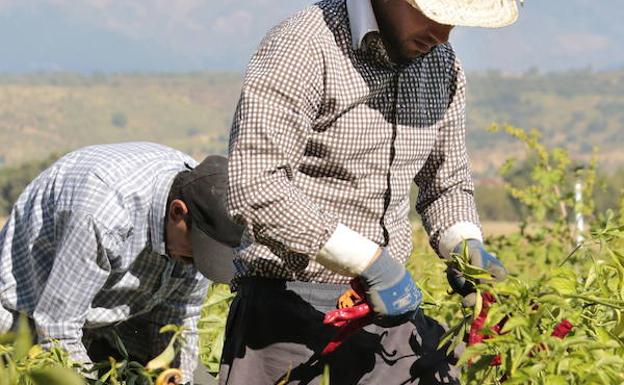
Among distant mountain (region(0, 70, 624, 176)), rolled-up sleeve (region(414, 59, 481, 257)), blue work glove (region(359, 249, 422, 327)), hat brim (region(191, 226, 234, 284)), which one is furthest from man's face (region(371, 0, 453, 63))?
distant mountain (region(0, 70, 624, 176))

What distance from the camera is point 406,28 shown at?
2.51 m

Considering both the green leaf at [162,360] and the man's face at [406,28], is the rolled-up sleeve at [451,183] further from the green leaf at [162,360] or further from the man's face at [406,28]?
the green leaf at [162,360]

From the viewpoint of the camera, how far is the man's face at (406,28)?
98.0 inches

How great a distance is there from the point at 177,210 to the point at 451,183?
785mm

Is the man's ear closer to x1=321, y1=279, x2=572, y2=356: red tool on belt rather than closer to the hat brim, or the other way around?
the hat brim

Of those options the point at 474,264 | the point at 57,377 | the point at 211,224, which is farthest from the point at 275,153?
the point at 57,377

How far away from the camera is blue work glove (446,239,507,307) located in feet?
8.71

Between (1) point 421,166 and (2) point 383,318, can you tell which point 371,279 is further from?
(1) point 421,166

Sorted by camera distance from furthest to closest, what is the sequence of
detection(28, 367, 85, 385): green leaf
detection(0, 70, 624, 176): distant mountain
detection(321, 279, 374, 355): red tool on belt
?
detection(0, 70, 624, 176): distant mountain → detection(321, 279, 374, 355): red tool on belt → detection(28, 367, 85, 385): green leaf

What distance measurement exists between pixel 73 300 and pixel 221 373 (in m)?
0.65

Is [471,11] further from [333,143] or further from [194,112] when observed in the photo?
[194,112]

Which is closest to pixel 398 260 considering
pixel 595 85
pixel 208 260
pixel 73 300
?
pixel 208 260

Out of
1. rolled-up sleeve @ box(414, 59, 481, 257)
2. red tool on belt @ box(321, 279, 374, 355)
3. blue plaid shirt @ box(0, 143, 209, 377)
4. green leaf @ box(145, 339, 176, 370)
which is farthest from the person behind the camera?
blue plaid shirt @ box(0, 143, 209, 377)

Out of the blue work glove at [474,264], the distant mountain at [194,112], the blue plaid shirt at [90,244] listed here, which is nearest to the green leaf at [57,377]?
the blue work glove at [474,264]
